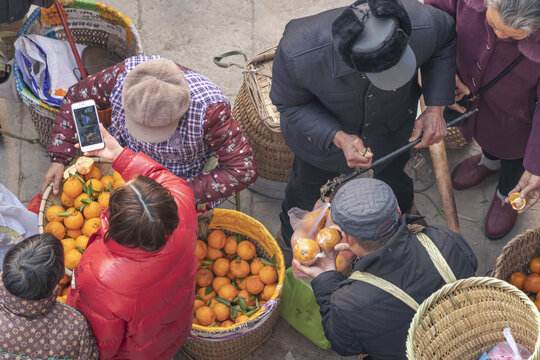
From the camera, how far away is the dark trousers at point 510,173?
357 centimetres

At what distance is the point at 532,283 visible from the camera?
3217 millimetres

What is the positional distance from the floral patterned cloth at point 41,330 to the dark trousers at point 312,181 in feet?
4.86

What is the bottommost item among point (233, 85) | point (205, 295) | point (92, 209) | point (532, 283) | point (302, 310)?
point (302, 310)

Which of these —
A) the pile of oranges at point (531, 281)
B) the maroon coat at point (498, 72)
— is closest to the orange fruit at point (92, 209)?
the maroon coat at point (498, 72)

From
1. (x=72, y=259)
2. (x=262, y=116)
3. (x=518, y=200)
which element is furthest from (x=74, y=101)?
(x=518, y=200)

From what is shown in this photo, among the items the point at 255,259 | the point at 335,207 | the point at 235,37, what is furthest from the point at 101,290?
the point at 235,37

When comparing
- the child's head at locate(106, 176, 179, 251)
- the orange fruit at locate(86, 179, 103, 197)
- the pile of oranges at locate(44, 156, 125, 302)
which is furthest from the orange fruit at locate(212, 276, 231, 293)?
the child's head at locate(106, 176, 179, 251)

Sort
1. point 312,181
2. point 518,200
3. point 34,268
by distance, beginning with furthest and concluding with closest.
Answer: point 312,181 → point 518,200 → point 34,268

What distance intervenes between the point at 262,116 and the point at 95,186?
1063mm

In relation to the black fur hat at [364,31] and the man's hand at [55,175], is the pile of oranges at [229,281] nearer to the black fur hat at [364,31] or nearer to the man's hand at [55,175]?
the man's hand at [55,175]

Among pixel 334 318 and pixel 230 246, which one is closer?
pixel 334 318

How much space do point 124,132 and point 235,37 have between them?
200 cm

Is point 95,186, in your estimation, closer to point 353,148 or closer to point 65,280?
Result: point 65,280

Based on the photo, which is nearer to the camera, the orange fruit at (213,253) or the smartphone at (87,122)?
the smartphone at (87,122)
